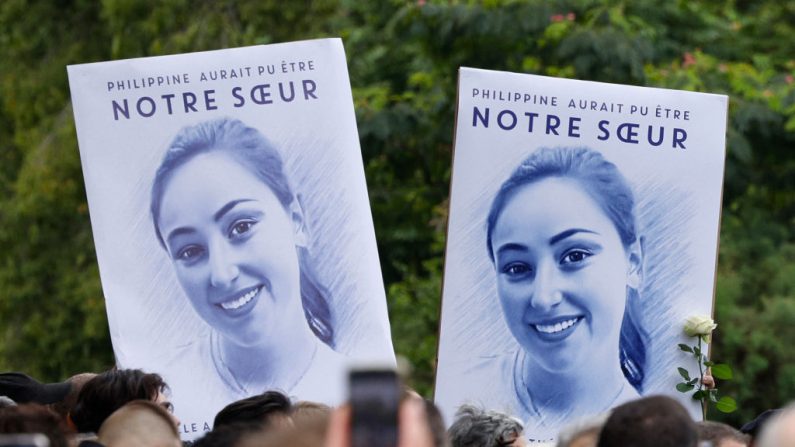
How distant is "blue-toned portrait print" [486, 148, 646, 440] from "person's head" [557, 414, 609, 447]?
1895mm

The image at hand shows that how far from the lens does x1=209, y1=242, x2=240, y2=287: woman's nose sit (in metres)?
5.99

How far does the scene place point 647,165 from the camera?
631cm

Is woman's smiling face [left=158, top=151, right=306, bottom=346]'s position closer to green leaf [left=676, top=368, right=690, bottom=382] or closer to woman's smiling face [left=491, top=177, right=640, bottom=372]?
woman's smiling face [left=491, top=177, right=640, bottom=372]

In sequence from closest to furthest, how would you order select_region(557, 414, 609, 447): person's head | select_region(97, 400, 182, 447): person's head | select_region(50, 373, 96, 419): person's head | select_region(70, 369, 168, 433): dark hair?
select_region(557, 414, 609, 447): person's head < select_region(97, 400, 182, 447): person's head < select_region(70, 369, 168, 433): dark hair < select_region(50, 373, 96, 419): person's head

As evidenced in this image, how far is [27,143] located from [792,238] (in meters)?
7.33

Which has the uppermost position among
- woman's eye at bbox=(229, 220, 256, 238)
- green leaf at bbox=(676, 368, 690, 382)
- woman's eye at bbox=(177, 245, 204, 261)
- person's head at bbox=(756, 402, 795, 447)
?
woman's eye at bbox=(229, 220, 256, 238)

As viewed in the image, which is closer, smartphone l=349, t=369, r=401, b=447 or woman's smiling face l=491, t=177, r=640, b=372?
smartphone l=349, t=369, r=401, b=447

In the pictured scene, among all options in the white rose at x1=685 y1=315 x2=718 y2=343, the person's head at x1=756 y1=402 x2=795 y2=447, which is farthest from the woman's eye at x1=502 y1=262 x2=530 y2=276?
the person's head at x1=756 y1=402 x2=795 y2=447

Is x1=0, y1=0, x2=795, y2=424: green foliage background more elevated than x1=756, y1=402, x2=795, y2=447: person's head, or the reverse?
x1=0, y1=0, x2=795, y2=424: green foliage background

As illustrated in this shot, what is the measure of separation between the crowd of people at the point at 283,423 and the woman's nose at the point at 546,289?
3.15ft

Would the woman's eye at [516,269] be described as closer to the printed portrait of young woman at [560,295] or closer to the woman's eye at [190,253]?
the printed portrait of young woman at [560,295]

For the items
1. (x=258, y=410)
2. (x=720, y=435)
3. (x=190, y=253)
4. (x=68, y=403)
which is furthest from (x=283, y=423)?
A: (x=190, y=253)

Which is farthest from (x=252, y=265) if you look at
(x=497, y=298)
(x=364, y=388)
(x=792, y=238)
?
(x=792, y=238)

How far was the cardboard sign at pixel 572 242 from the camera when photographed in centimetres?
616
